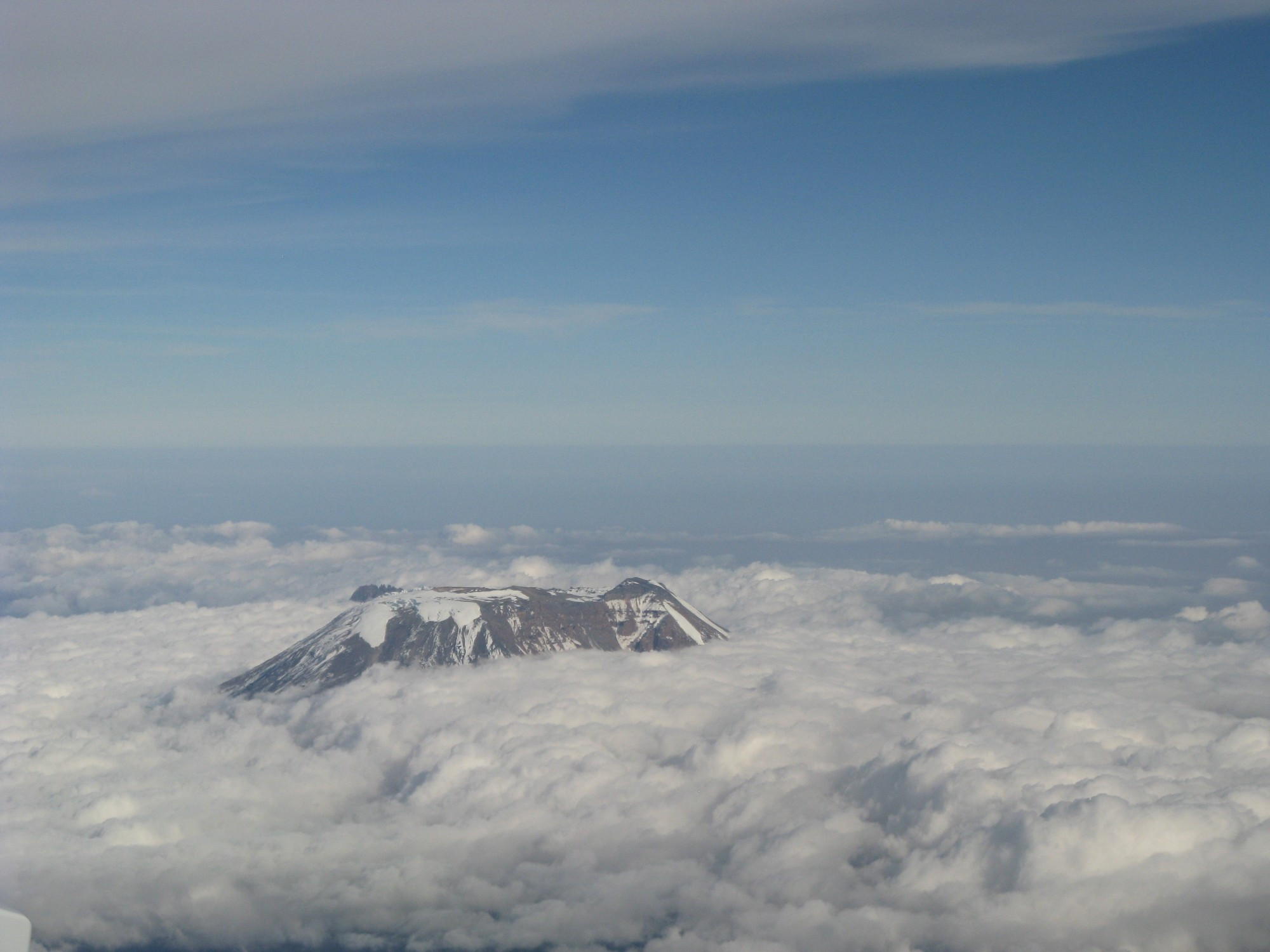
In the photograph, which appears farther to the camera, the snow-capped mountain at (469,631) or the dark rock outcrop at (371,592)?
the dark rock outcrop at (371,592)

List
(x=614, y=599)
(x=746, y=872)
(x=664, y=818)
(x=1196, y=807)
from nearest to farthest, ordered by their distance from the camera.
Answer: (x=1196, y=807), (x=746, y=872), (x=664, y=818), (x=614, y=599)

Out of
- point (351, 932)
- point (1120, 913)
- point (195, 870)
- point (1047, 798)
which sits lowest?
point (351, 932)

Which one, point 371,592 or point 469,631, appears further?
point 371,592

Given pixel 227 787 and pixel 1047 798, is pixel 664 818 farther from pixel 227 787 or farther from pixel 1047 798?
pixel 227 787

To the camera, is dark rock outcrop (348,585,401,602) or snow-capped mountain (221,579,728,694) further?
dark rock outcrop (348,585,401,602)

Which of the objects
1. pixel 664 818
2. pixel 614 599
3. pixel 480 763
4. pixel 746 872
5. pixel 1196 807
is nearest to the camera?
pixel 1196 807

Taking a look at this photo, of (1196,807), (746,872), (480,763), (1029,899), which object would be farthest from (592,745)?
(1196,807)

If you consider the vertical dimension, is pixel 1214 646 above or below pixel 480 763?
above

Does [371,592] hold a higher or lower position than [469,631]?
higher
